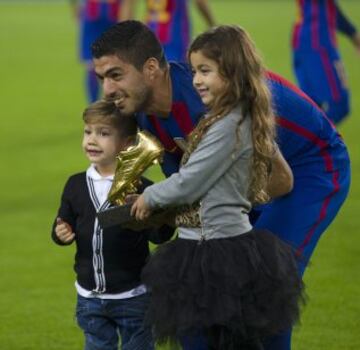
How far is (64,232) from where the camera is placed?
201 inches

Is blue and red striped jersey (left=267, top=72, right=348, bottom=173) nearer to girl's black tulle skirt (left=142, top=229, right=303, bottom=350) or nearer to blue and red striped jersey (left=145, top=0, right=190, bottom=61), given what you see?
girl's black tulle skirt (left=142, top=229, right=303, bottom=350)

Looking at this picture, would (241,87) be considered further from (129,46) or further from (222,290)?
(222,290)

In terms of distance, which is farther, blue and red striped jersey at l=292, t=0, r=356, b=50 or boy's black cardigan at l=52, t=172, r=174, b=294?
blue and red striped jersey at l=292, t=0, r=356, b=50

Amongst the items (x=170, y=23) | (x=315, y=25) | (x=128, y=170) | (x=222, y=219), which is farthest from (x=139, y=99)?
(x=170, y=23)

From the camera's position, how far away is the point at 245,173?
4465 millimetres

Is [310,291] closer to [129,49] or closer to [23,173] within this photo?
[129,49]

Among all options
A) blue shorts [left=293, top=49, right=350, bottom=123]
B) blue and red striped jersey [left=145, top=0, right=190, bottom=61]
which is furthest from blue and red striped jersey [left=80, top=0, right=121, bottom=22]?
blue shorts [left=293, top=49, right=350, bottom=123]

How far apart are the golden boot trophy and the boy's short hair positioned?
0.40 m

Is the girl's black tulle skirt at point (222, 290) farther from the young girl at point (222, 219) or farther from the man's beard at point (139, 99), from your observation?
the man's beard at point (139, 99)

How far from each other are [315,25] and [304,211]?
676 centimetres

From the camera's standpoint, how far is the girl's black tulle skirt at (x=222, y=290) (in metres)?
4.36

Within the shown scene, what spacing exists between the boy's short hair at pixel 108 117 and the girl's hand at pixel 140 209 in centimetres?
71

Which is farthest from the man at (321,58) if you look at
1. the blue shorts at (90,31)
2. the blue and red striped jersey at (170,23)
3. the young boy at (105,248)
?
the young boy at (105,248)

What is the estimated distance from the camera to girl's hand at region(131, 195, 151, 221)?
4441 mm
